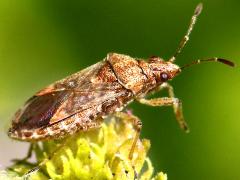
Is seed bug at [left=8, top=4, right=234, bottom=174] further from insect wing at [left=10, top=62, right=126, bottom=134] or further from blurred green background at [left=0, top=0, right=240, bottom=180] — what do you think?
blurred green background at [left=0, top=0, right=240, bottom=180]

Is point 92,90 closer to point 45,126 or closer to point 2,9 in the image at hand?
point 45,126

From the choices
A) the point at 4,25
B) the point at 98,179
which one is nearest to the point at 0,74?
the point at 4,25

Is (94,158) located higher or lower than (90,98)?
lower

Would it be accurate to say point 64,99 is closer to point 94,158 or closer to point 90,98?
point 90,98

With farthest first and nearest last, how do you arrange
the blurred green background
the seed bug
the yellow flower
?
the blurred green background
the seed bug
the yellow flower

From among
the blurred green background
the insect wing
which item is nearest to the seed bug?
the insect wing

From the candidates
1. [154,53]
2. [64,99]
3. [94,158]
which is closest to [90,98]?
[64,99]
